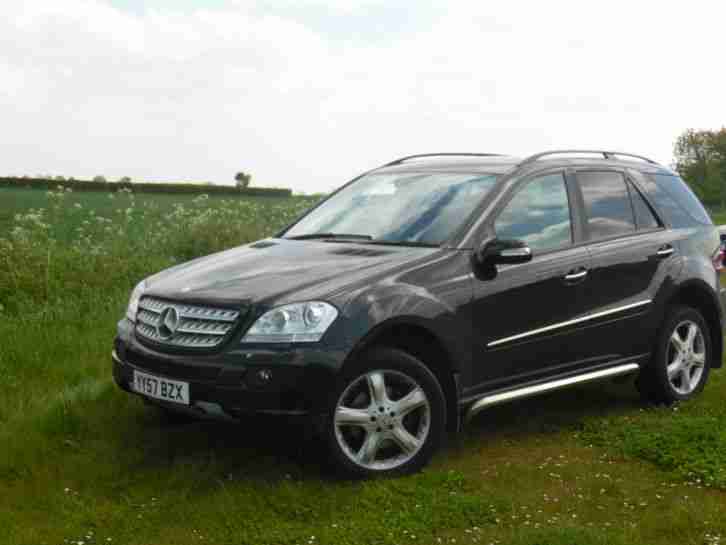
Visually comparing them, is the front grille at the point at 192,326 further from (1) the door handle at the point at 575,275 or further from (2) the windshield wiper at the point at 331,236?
(1) the door handle at the point at 575,275

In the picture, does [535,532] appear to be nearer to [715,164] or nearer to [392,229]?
[392,229]

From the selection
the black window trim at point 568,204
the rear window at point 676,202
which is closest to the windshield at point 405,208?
the black window trim at point 568,204

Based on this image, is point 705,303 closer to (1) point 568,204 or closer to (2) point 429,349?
(1) point 568,204

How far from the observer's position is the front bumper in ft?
17.0

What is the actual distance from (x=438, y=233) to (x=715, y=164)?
222 ft

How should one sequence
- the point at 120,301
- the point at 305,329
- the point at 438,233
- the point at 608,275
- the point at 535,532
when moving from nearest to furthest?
the point at 535,532 → the point at 305,329 → the point at 438,233 → the point at 608,275 → the point at 120,301

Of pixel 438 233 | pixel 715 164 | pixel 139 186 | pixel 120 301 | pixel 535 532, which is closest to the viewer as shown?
pixel 535 532

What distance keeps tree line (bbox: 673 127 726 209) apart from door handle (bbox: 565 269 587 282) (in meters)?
61.0

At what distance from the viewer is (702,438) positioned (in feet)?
21.1

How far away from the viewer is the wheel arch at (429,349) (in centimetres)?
556

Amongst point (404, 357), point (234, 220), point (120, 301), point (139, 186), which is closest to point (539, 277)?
point (404, 357)

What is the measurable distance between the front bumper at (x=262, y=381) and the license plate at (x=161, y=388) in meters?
0.06

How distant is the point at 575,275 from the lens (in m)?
6.55

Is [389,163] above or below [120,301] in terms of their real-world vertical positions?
above
